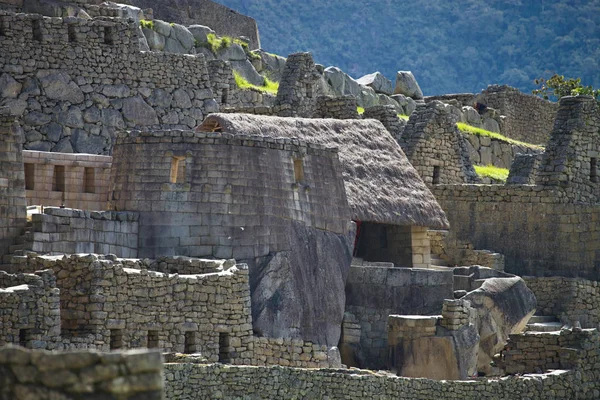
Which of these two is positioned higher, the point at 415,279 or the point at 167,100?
the point at 167,100

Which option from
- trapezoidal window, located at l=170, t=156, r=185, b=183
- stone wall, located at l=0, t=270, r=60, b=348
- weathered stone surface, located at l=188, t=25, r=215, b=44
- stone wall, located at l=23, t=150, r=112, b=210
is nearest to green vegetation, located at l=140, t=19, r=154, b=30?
weathered stone surface, located at l=188, t=25, r=215, b=44

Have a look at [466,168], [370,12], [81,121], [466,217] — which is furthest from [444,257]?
[370,12]

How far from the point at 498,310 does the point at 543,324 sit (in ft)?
7.94

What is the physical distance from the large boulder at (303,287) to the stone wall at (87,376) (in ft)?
44.8

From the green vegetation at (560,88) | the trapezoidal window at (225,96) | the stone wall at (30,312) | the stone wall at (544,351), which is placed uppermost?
the green vegetation at (560,88)

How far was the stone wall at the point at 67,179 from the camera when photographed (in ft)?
107

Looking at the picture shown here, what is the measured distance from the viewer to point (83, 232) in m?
29.2

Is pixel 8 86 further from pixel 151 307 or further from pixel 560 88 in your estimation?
pixel 560 88

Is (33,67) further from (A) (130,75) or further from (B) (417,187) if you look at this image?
(B) (417,187)

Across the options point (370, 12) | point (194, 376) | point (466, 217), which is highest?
point (370, 12)

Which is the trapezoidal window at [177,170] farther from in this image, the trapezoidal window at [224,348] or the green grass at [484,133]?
the green grass at [484,133]

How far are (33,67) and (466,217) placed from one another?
975 centimetres

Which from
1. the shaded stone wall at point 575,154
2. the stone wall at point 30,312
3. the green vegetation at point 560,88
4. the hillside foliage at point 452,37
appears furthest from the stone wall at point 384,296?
the hillside foliage at point 452,37

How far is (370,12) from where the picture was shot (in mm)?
106500
